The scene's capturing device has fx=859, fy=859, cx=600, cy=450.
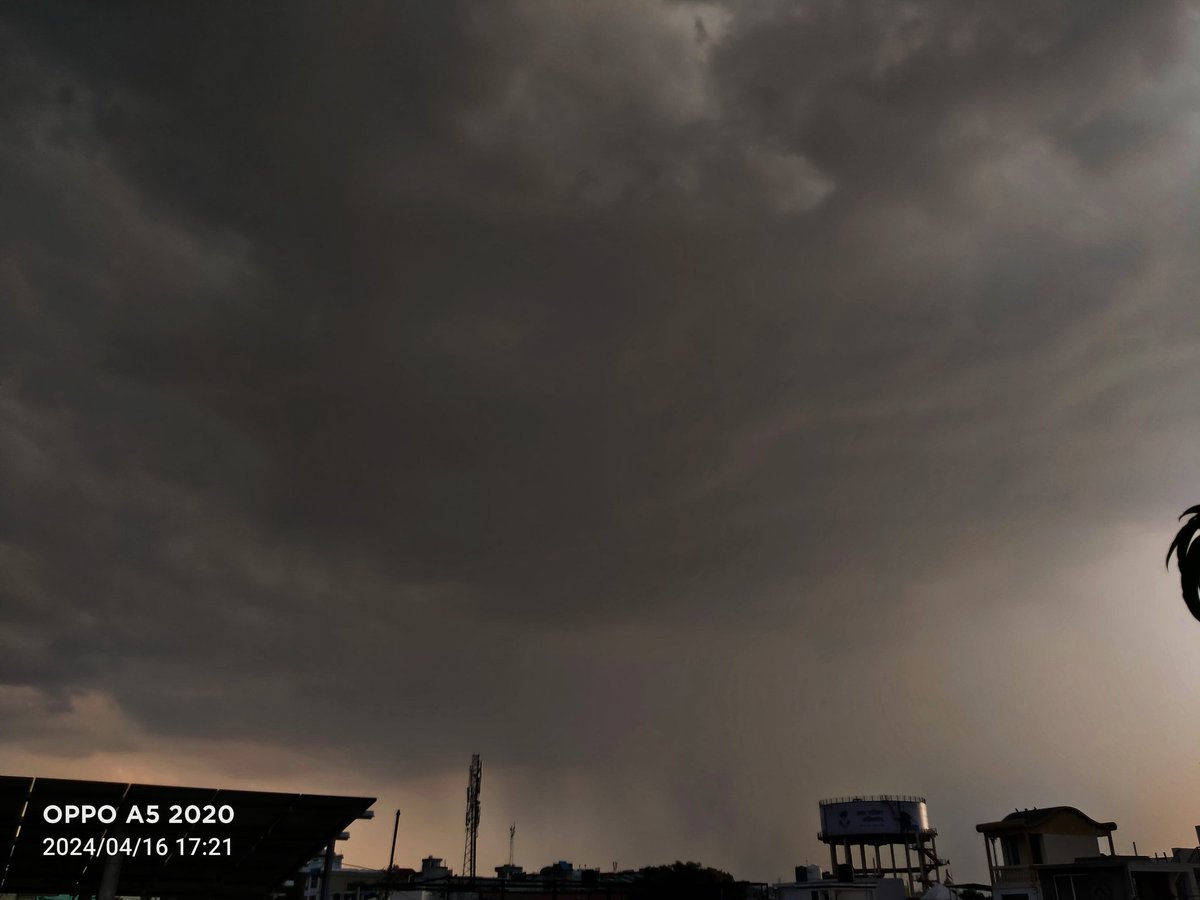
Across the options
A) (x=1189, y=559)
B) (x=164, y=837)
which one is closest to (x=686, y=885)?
(x=164, y=837)

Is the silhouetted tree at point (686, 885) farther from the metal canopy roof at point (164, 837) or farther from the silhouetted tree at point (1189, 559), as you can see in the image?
the silhouetted tree at point (1189, 559)

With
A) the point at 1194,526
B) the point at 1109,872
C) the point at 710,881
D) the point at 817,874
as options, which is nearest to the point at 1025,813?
the point at 1109,872

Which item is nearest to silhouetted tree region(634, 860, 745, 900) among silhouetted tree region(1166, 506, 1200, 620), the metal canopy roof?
the metal canopy roof

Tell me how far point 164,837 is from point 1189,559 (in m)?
42.3

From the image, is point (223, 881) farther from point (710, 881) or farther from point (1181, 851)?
point (710, 881)

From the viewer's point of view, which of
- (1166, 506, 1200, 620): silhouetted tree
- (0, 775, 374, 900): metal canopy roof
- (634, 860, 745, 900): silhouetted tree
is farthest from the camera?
(634, 860, 745, 900): silhouetted tree

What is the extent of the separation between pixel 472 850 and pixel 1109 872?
9619 centimetres

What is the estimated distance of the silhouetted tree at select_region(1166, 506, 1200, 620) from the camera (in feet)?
30.7

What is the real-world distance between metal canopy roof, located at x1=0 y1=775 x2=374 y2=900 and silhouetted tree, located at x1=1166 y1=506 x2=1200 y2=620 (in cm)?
3684

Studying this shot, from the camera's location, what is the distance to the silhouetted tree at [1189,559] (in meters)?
9.35

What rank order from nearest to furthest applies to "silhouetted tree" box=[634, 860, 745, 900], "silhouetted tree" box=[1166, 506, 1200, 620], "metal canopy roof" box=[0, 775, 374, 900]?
"silhouetted tree" box=[1166, 506, 1200, 620]
"metal canopy roof" box=[0, 775, 374, 900]
"silhouetted tree" box=[634, 860, 745, 900]

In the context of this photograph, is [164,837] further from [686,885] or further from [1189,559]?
[686,885]

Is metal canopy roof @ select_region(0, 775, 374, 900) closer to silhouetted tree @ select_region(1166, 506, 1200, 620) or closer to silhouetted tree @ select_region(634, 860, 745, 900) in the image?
silhouetted tree @ select_region(1166, 506, 1200, 620)

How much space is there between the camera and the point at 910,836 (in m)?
106
